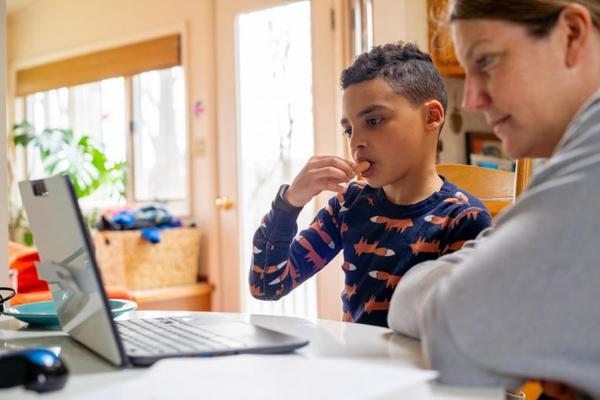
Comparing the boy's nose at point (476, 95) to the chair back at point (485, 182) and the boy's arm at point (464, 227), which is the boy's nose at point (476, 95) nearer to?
the boy's arm at point (464, 227)

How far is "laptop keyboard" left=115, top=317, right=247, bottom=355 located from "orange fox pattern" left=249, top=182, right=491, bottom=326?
431 mm

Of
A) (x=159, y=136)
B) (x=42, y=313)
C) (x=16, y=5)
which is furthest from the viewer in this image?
(x=16, y=5)

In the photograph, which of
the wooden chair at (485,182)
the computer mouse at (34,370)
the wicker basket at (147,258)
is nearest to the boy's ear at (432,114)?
the wooden chair at (485,182)

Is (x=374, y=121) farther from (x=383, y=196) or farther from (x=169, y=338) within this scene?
(x=169, y=338)

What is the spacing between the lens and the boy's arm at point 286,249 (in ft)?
4.46

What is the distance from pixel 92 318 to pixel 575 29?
58 centimetres

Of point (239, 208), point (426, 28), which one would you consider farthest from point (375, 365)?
point (239, 208)

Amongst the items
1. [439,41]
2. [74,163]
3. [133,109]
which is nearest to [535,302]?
[439,41]

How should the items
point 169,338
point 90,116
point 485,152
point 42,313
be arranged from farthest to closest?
point 90,116 < point 485,152 < point 42,313 < point 169,338

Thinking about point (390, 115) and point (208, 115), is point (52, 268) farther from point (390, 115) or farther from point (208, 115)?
point (208, 115)

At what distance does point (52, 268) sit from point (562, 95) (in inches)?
24.4

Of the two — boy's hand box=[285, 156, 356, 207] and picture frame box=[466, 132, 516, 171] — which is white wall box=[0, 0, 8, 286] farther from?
picture frame box=[466, 132, 516, 171]

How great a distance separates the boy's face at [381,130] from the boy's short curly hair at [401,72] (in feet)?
0.05

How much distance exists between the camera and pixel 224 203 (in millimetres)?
3846
